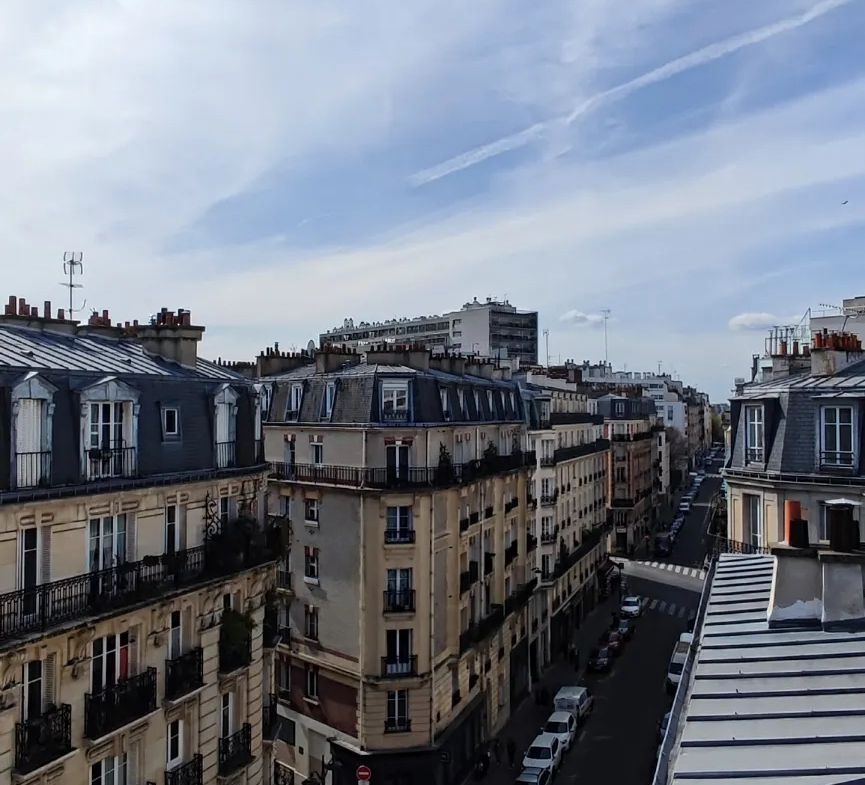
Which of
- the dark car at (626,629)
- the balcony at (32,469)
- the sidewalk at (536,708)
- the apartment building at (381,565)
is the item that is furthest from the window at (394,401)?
the dark car at (626,629)

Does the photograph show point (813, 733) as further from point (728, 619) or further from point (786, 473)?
point (786, 473)

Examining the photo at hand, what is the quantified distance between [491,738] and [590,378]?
88.1m

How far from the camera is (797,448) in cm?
2416

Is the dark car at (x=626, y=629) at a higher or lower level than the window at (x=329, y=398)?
lower

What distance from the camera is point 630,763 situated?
1340 inches

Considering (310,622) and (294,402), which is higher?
(294,402)

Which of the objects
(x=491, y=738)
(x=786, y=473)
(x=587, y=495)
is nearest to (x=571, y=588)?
(x=587, y=495)

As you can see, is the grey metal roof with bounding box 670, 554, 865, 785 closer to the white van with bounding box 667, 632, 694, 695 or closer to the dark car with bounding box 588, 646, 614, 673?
the white van with bounding box 667, 632, 694, 695

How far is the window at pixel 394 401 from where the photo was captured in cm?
3088

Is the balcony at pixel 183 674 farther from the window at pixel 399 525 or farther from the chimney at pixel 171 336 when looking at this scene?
the window at pixel 399 525

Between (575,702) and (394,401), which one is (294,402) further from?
(575,702)

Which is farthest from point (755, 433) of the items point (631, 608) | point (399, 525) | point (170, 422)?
point (631, 608)

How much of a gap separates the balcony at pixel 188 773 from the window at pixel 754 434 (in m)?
18.3

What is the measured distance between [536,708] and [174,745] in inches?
1059
